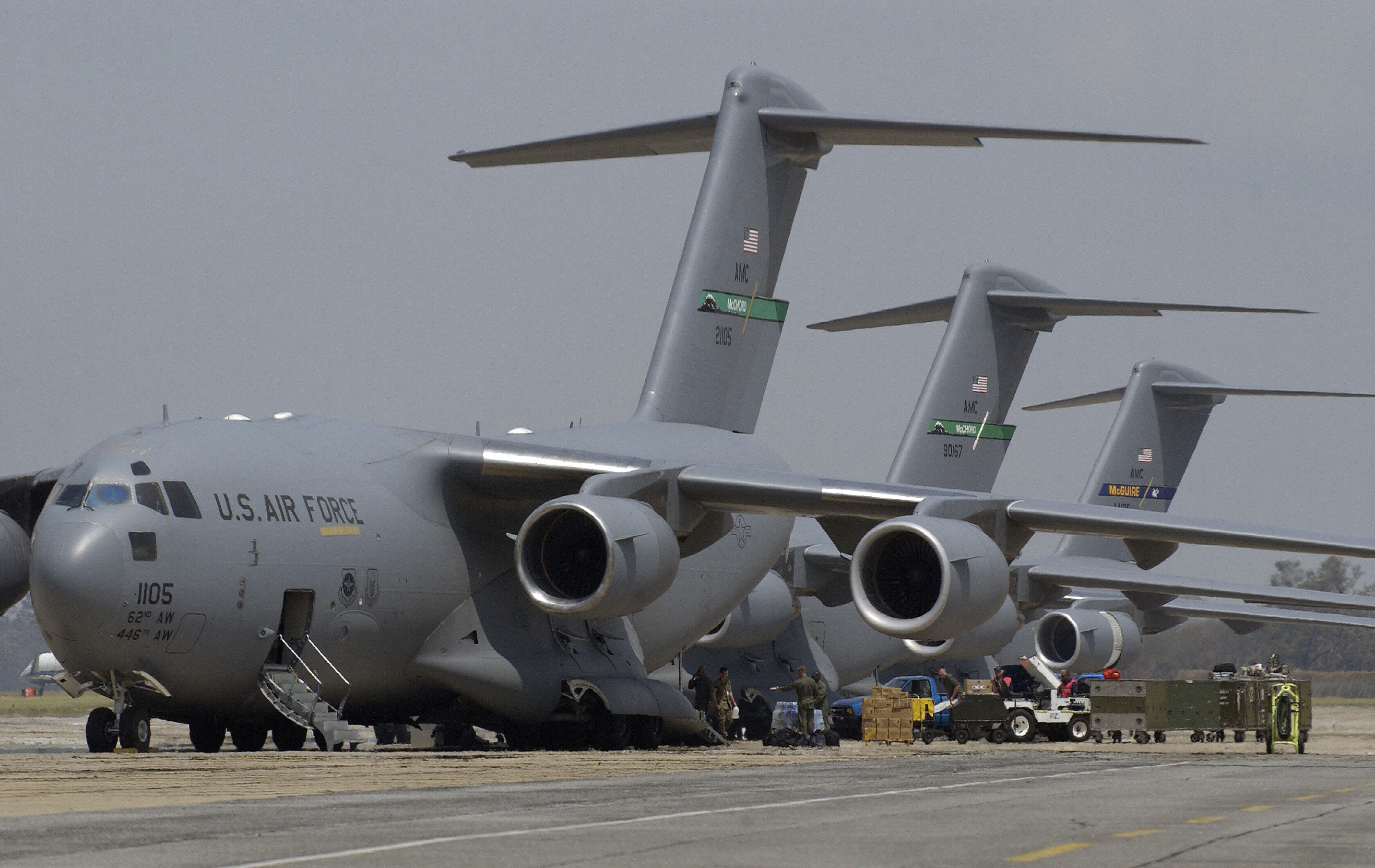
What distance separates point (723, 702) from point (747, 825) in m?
13.4

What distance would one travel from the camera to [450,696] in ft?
56.1

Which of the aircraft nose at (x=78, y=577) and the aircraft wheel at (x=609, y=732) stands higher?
the aircraft nose at (x=78, y=577)

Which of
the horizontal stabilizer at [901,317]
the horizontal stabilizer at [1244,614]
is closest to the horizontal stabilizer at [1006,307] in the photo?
the horizontal stabilizer at [901,317]

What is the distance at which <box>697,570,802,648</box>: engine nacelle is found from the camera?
22516 millimetres

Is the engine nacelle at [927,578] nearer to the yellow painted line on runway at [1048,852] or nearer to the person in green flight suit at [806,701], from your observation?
the person in green flight suit at [806,701]

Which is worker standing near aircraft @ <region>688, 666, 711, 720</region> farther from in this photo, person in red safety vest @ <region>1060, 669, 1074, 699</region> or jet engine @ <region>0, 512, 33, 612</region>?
jet engine @ <region>0, 512, 33, 612</region>

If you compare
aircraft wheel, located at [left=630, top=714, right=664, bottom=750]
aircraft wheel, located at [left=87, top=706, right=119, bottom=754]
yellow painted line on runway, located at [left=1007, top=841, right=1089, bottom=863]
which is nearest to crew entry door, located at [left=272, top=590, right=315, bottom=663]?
aircraft wheel, located at [left=87, top=706, right=119, bottom=754]

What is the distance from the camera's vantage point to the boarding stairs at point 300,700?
14.7 meters

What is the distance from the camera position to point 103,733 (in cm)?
1450

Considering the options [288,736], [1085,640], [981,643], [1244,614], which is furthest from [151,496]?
[1244,614]

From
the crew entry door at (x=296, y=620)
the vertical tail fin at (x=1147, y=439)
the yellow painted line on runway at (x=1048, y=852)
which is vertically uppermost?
the vertical tail fin at (x=1147, y=439)

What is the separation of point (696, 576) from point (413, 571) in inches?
149

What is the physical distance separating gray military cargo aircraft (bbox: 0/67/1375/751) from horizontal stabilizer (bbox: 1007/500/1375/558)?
0.04 m

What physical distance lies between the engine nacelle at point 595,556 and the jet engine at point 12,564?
15.5 ft
